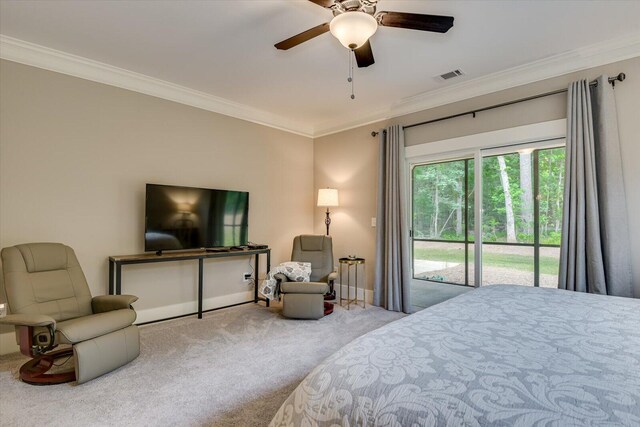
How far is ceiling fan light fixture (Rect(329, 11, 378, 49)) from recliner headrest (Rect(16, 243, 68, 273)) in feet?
9.73

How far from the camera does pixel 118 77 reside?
3537 mm

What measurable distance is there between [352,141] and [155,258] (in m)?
3.21

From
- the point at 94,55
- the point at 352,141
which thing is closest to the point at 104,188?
the point at 94,55

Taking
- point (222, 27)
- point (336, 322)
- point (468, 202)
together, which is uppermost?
point (222, 27)

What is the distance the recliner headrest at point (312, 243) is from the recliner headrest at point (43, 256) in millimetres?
2676

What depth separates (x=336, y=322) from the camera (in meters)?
3.82

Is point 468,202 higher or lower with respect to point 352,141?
lower

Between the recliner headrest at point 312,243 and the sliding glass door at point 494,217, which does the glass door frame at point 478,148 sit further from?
the recliner headrest at point 312,243

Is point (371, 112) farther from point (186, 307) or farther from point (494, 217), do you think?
point (186, 307)

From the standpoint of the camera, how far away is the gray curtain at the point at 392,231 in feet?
13.9

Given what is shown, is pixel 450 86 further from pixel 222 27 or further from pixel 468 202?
pixel 222 27

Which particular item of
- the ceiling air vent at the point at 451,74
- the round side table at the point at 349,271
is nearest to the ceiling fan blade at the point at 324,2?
the ceiling air vent at the point at 451,74

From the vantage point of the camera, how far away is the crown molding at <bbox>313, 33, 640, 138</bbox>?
9.50 feet

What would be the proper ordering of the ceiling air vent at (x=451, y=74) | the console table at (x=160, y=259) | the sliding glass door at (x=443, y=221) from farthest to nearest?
the sliding glass door at (x=443, y=221) < the ceiling air vent at (x=451, y=74) < the console table at (x=160, y=259)
